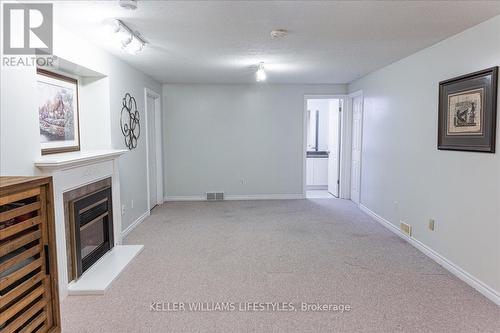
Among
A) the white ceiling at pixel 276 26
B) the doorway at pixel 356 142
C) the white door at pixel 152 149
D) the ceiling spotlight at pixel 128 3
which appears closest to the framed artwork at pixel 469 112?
the white ceiling at pixel 276 26

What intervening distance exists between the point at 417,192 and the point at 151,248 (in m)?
3.23

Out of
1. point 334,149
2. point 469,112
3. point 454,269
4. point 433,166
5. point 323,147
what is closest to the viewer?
point 469,112

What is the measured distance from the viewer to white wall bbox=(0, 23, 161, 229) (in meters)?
2.17

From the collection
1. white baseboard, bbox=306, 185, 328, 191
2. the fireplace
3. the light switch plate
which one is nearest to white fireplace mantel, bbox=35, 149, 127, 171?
the fireplace

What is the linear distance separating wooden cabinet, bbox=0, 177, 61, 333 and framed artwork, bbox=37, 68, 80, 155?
1.31 metres

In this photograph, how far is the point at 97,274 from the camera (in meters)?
3.04

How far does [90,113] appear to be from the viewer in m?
3.78

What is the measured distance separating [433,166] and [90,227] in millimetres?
3643

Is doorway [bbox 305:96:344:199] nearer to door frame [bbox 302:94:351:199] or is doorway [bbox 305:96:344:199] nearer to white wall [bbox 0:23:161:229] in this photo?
door frame [bbox 302:94:351:199]

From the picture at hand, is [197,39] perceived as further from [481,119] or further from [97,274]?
[481,119]

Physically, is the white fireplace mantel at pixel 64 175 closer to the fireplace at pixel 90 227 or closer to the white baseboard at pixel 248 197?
the fireplace at pixel 90 227

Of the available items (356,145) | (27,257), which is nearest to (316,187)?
(356,145)

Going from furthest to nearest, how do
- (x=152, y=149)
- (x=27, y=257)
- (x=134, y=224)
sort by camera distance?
(x=152, y=149), (x=134, y=224), (x=27, y=257)

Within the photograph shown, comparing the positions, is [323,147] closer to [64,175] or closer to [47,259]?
[64,175]
